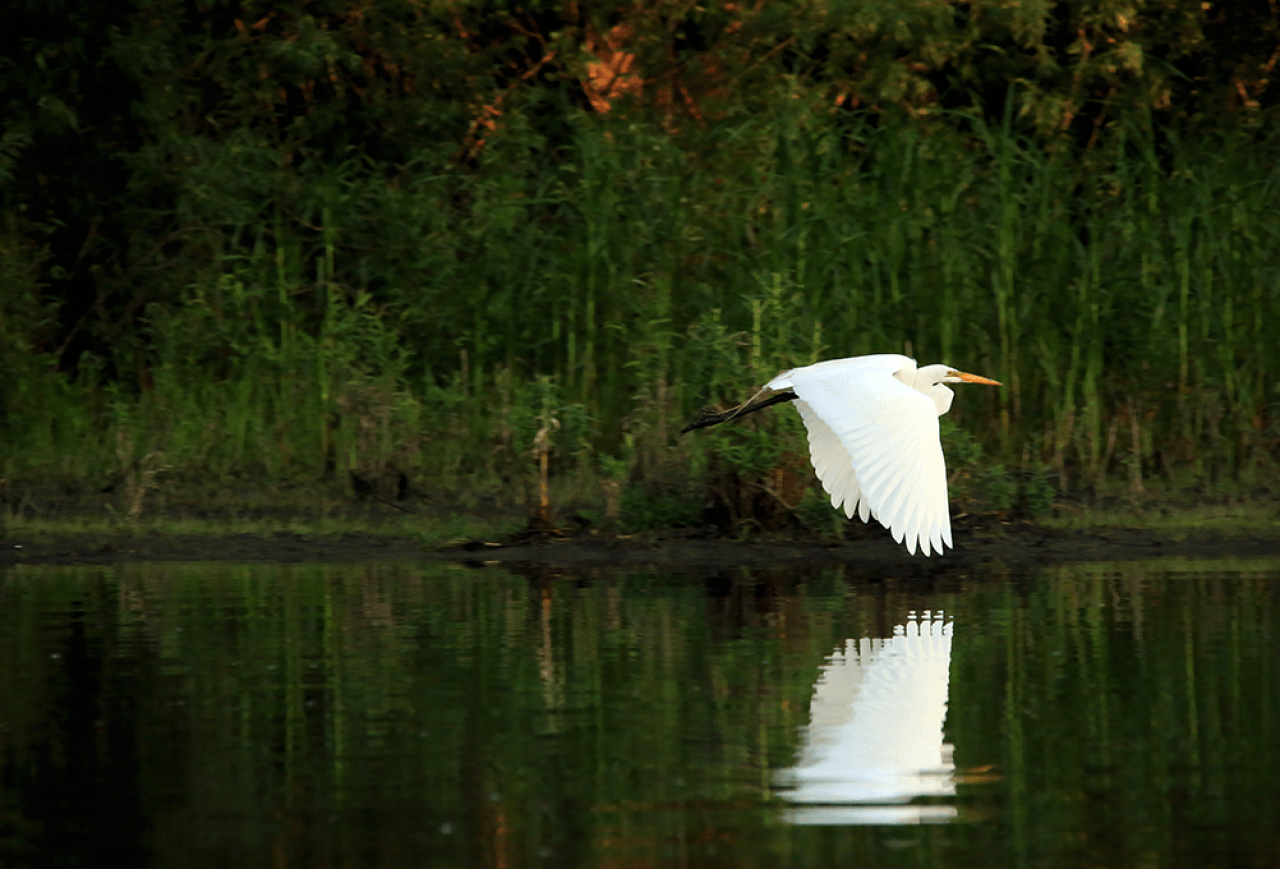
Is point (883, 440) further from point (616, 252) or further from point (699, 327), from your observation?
point (616, 252)

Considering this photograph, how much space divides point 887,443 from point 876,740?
101 inches

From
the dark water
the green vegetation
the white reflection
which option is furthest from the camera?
the green vegetation

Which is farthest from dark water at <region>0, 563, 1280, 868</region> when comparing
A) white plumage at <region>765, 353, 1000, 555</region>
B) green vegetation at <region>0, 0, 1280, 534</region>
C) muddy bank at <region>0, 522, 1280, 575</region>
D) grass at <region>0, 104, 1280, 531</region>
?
grass at <region>0, 104, 1280, 531</region>

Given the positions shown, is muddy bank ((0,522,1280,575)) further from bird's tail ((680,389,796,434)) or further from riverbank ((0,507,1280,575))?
bird's tail ((680,389,796,434))

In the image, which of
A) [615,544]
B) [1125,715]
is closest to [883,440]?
[1125,715]

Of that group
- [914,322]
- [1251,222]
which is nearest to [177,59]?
[914,322]

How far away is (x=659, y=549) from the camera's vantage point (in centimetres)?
1058

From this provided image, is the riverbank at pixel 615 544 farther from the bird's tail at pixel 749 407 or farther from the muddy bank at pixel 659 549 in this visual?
the bird's tail at pixel 749 407

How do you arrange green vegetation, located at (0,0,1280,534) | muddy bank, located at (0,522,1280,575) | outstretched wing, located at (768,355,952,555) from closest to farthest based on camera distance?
outstretched wing, located at (768,355,952,555) → muddy bank, located at (0,522,1280,575) → green vegetation, located at (0,0,1280,534)

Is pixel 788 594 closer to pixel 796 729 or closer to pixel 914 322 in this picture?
pixel 796 729

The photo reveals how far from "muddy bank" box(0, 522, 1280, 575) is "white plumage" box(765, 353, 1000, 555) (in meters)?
0.90

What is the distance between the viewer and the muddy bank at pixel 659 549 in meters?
10.2

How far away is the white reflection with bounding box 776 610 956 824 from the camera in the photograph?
4656 mm

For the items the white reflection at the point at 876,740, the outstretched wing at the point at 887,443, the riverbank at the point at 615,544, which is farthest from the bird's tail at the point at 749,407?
the white reflection at the point at 876,740
